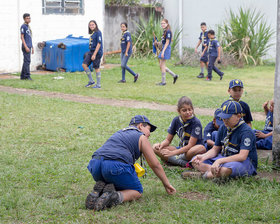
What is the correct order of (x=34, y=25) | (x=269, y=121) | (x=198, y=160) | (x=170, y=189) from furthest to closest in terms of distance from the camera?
(x=34, y=25)
(x=269, y=121)
(x=198, y=160)
(x=170, y=189)

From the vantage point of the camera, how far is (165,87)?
1239 cm

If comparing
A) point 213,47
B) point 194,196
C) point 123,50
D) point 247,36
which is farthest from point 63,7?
point 194,196

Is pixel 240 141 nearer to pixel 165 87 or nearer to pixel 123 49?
pixel 165 87

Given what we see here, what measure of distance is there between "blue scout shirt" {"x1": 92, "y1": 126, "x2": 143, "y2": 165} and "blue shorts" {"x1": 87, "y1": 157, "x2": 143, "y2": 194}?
0.05 metres

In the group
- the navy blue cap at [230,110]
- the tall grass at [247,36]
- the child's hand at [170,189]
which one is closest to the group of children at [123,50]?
the tall grass at [247,36]

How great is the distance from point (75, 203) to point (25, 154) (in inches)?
77.8

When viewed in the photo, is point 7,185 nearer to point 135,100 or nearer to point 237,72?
point 135,100

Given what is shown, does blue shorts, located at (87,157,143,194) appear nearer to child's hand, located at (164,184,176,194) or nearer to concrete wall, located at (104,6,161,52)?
child's hand, located at (164,184,176,194)

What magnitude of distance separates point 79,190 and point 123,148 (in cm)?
81

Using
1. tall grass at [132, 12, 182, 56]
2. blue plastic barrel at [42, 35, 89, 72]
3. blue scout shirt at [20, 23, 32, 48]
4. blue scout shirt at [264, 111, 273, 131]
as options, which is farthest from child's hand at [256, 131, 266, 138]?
tall grass at [132, 12, 182, 56]

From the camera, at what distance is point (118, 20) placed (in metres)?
19.7

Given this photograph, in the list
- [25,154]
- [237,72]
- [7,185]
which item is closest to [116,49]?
[237,72]

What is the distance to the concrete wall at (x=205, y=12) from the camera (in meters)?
17.8

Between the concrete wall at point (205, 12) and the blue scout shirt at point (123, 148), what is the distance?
1480 cm
